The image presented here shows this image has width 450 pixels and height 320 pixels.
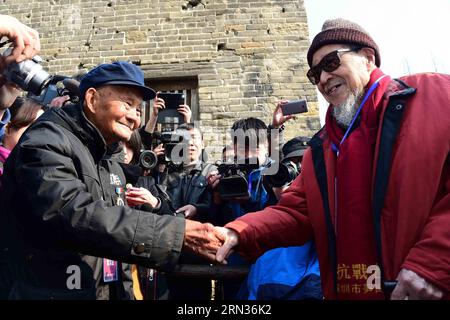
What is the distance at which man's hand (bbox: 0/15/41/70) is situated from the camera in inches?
59.6

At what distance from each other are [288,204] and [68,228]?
1169 mm

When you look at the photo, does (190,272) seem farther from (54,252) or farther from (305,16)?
(305,16)

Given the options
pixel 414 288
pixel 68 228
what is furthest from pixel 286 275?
pixel 68 228

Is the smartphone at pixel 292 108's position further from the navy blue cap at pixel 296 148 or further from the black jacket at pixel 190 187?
the black jacket at pixel 190 187

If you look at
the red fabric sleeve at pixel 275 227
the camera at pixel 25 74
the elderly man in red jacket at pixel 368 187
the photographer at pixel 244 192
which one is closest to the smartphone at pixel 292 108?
the photographer at pixel 244 192

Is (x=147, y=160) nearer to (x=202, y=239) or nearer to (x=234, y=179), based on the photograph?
(x=234, y=179)

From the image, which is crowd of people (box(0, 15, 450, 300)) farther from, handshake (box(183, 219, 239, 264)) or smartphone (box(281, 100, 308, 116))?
smartphone (box(281, 100, 308, 116))

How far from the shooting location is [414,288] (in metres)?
1.36

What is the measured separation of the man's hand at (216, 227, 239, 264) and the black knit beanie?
3.88ft

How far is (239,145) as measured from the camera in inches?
128

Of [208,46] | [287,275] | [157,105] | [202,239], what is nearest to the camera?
[202,239]

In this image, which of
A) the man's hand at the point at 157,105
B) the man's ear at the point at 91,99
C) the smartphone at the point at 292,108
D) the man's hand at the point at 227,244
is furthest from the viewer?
the man's hand at the point at 157,105

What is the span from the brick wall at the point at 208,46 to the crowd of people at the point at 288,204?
152 inches

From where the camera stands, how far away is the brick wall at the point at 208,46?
6.07 m
